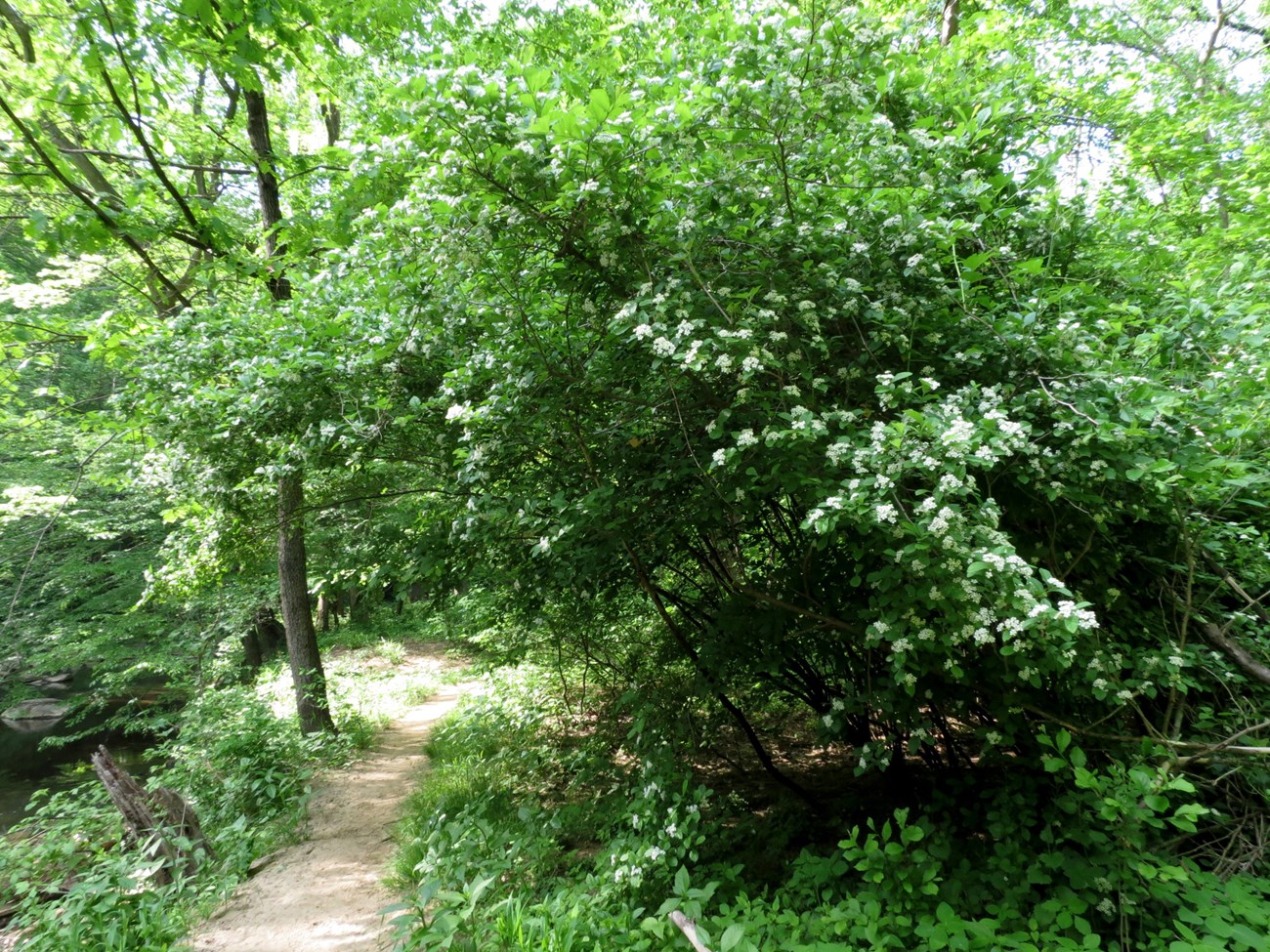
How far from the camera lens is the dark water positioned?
1116 centimetres

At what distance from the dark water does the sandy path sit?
685 centimetres

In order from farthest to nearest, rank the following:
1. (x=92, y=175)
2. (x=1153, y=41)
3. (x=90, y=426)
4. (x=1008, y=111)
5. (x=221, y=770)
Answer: (x=1153, y=41), (x=92, y=175), (x=221, y=770), (x=90, y=426), (x=1008, y=111)

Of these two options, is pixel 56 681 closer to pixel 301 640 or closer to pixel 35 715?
pixel 35 715

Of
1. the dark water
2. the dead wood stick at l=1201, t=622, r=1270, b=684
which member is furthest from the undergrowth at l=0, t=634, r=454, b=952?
the dead wood stick at l=1201, t=622, r=1270, b=684

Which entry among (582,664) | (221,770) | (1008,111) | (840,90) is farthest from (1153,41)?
(221,770)

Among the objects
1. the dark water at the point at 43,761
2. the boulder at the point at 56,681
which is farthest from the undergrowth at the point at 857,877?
the boulder at the point at 56,681

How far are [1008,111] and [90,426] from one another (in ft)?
23.7

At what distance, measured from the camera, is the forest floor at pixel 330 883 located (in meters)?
3.99

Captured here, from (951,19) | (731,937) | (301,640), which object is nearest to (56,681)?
(301,640)

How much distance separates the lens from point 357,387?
402cm

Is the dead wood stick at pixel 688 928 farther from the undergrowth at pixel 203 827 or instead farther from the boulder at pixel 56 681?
the boulder at pixel 56 681

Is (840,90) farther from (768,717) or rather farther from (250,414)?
(768,717)

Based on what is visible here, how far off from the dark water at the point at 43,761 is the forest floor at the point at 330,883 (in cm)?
687

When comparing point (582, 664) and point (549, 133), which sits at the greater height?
point (549, 133)
